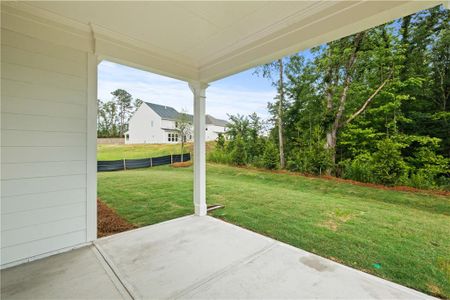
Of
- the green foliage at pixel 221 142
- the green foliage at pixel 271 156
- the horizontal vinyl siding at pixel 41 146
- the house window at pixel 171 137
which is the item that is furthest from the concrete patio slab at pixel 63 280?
the house window at pixel 171 137

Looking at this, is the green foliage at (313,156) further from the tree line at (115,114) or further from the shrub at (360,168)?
the tree line at (115,114)

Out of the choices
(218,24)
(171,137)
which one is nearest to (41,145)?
(218,24)

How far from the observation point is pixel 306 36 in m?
1.91

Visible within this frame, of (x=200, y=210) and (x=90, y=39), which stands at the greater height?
(x=90, y=39)

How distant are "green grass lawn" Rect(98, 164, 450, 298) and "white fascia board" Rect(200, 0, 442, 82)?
2.19 m

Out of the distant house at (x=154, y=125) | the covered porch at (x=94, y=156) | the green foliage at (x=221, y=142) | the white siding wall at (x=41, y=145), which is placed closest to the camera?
the covered porch at (x=94, y=156)

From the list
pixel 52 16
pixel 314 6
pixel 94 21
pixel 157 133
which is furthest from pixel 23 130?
pixel 157 133

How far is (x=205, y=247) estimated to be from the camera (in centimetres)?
225

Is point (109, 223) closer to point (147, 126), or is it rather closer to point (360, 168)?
point (360, 168)

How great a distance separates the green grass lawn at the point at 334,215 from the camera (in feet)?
6.68

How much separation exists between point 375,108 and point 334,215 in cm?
448

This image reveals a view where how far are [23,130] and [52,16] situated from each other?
115cm

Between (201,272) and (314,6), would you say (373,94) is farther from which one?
(201,272)

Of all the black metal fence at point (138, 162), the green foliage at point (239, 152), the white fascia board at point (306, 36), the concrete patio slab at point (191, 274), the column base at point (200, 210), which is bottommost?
the concrete patio slab at point (191, 274)
